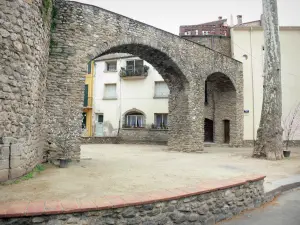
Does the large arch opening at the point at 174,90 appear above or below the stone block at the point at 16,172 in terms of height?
above

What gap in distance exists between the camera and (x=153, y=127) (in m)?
17.4

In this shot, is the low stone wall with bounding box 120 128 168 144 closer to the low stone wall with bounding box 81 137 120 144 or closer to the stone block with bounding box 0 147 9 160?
the low stone wall with bounding box 81 137 120 144

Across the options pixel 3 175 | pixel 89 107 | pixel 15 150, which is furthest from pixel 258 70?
pixel 3 175

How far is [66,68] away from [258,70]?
12.1 m

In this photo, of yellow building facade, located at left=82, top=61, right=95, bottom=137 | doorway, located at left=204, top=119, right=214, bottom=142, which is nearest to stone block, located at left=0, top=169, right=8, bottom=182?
doorway, located at left=204, top=119, right=214, bottom=142

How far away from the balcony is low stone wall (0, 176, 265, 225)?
14.5m

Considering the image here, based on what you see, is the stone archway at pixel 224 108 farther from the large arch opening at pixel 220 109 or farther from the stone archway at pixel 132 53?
the stone archway at pixel 132 53

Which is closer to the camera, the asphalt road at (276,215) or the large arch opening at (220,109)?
the asphalt road at (276,215)

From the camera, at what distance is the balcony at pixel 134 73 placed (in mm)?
17938

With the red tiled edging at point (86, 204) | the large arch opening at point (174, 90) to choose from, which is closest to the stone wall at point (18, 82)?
the red tiled edging at point (86, 204)

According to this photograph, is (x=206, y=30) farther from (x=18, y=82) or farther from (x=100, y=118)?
(x=18, y=82)

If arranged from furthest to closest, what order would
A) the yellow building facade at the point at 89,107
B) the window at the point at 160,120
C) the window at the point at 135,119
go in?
the yellow building facade at the point at 89,107
the window at the point at 135,119
the window at the point at 160,120

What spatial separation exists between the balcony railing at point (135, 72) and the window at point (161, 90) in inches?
47.8

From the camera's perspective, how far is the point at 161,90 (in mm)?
17812
